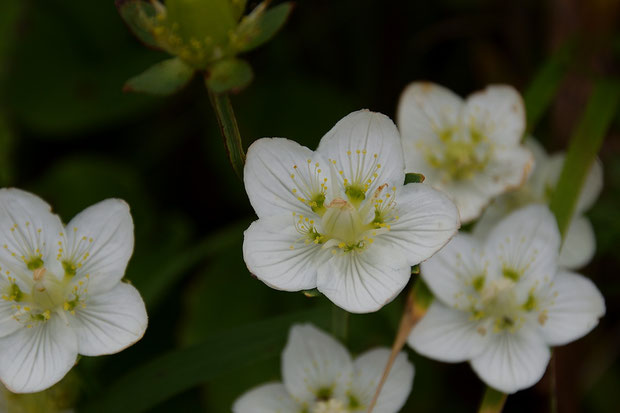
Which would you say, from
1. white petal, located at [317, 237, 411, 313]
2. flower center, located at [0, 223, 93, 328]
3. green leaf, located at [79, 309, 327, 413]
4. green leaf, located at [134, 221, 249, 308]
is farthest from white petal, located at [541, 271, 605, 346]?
flower center, located at [0, 223, 93, 328]

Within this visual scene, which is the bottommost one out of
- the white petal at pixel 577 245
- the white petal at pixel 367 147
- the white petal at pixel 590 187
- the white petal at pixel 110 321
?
the white petal at pixel 577 245

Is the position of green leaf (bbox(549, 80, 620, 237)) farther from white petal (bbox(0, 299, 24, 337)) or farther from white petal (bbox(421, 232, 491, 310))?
white petal (bbox(0, 299, 24, 337))

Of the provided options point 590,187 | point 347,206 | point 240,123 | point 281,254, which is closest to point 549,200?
point 590,187

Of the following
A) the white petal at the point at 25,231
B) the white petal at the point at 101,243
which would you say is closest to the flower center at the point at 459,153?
the white petal at the point at 101,243

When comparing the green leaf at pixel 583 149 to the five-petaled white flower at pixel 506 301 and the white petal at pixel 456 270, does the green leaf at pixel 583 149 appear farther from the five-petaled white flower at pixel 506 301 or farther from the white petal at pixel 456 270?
the white petal at pixel 456 270

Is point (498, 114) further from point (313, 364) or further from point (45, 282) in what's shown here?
point (45, 282)
